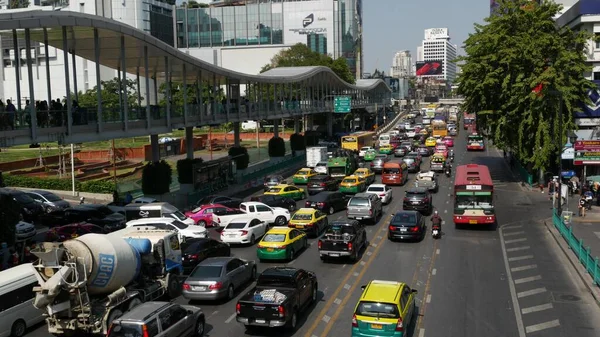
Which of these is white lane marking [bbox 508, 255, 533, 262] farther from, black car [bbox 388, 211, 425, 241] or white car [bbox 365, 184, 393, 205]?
white car [bbox 365, 184, 393, 205]

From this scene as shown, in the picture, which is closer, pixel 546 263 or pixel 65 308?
pixel 65 308

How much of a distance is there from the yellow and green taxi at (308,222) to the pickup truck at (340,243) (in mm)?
3980

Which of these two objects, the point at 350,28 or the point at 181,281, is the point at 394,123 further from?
the point at 181,281

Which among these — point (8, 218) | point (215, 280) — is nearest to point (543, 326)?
point (215, 280)

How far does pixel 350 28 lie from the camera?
15875 cm

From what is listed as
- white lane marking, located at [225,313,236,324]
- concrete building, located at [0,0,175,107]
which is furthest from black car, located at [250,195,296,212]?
concrete building, located at [0,0,175,107]

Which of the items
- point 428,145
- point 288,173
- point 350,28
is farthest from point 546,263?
point 350,28

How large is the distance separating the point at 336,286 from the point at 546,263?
9.32 meters

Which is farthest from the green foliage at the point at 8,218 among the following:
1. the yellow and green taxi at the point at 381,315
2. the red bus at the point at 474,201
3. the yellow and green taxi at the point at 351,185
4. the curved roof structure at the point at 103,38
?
the yellow and green taxi at the point at 351,185

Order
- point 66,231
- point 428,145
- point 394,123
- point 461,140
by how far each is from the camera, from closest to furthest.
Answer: point 66,231, point 428,145, point 461,140, point 394,123

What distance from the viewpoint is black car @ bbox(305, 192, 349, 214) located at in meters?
36.0

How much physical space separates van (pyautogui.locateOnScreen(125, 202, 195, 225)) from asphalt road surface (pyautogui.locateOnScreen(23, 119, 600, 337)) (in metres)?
5.83

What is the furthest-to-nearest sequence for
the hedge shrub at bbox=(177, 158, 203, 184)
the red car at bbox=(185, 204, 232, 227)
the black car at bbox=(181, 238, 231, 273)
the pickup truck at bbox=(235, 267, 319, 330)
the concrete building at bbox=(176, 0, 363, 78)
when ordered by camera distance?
the concrete building at bbox=(176, 0, 363, 78), the hedge shrub at bbox=(177, 158, 203, 184), the red car at bbox=(185, 204, 232, 227), the black car at bbox=(181, 238, 231, 273), the pickup truck at bbox=(235, 267, 319, 330)

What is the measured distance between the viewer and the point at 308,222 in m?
29.9
